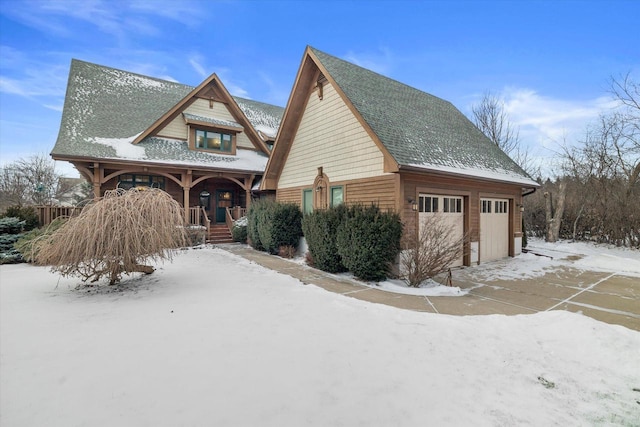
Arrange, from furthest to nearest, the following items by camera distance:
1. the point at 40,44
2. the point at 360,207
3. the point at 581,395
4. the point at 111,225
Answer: the point at 40,44, the point at 360,207, the point at 111,225, the point at 581,395

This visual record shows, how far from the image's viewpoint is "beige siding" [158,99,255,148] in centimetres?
1581

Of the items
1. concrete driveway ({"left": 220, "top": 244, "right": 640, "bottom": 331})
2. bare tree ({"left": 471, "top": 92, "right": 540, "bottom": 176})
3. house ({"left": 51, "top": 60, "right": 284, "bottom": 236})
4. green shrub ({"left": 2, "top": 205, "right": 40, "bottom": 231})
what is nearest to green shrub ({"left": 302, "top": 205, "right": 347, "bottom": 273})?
concrete driveway ({"left": 220, "top": 244, "right": 640, "bottom": 331})

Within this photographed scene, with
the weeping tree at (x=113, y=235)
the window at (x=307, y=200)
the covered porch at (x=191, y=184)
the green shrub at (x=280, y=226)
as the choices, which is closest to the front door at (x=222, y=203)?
the covered porch at (x=191, y=184)

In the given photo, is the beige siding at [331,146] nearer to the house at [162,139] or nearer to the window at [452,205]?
the window at [452,205]

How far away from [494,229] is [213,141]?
14.7 m

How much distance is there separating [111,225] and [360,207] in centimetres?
526

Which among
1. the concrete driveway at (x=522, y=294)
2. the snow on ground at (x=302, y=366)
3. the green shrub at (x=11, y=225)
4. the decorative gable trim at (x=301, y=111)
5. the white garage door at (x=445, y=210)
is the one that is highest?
the decorative gable trim at (x=301, y=111)

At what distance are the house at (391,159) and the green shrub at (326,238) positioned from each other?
3.75 feet

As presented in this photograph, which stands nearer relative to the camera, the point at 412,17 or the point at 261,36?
the point at 412,17

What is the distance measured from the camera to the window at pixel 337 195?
965 cm

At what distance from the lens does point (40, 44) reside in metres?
14.5

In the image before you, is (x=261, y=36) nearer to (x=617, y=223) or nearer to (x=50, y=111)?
(x=50, y=111)

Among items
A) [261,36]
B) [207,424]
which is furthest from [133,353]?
[261,36]

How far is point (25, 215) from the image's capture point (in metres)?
11.2
